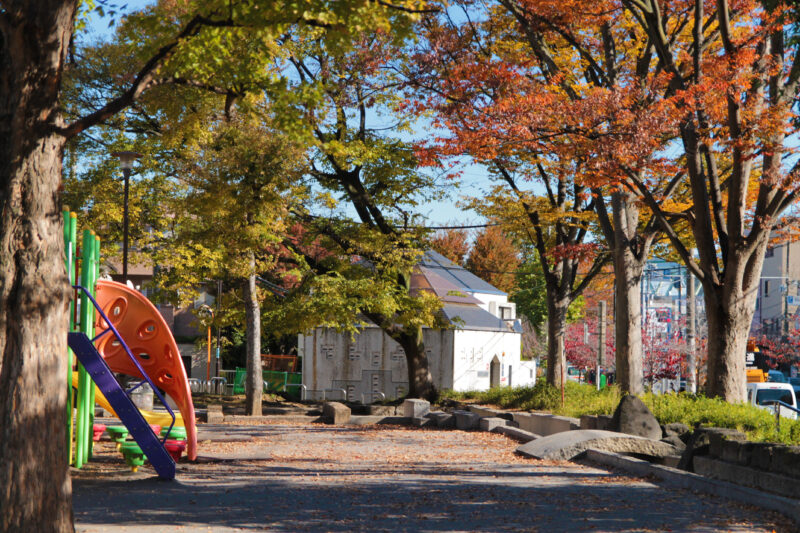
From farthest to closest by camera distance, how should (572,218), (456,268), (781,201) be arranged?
(456,268)
(572,218)
(781,201)

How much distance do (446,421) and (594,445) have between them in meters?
9.47

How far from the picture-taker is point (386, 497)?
1022 centimetres

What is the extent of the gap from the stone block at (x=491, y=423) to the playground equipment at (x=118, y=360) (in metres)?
8.28

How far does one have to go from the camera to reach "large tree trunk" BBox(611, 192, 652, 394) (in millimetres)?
18859

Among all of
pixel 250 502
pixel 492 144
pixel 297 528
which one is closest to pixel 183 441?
pixel 250 502

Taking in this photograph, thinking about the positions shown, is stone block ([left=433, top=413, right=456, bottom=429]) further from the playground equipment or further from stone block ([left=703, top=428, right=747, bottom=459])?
stone block ([left=703, top=428, right=747, bottom=459])

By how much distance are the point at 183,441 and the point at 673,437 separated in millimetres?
8365

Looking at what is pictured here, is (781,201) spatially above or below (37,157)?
above

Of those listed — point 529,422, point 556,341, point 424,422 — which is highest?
point 556,341

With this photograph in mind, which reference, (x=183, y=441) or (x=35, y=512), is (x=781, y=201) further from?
(x=35, y=512)

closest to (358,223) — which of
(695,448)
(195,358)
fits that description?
(695,448)

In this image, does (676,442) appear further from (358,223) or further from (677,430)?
(358,223)

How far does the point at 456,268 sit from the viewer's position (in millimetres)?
47344

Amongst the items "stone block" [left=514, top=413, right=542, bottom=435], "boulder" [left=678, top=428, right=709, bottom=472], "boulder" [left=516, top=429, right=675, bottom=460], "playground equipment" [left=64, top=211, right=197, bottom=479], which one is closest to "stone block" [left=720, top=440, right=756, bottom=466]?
"boulder" [left=678, top=428, right=709, bottom=472]
